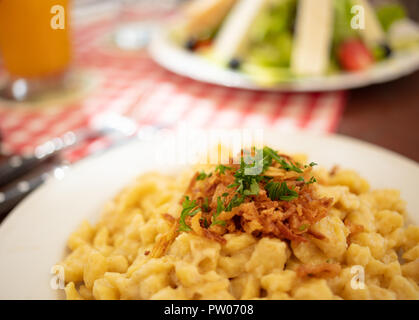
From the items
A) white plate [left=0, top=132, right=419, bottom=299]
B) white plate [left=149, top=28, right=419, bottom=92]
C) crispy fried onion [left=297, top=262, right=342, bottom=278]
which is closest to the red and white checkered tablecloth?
white plate [left=149, top=28, right=419, bottom=92]

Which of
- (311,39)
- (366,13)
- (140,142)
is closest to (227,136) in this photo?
(140,142)

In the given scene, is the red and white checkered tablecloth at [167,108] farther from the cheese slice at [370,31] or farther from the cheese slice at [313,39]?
the cheese slice at [370,31]

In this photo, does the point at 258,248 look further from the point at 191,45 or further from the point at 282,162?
the point at 191,45

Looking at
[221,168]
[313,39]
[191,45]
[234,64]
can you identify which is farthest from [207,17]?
[221,168]

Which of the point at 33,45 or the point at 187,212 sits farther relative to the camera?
the point at 33,45

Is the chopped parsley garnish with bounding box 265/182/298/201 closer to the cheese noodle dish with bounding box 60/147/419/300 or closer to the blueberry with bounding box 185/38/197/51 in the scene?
the cheese noodle dish with bounding box 60/147/419/300

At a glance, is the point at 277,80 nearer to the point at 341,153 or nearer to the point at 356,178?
the point at 341,153
